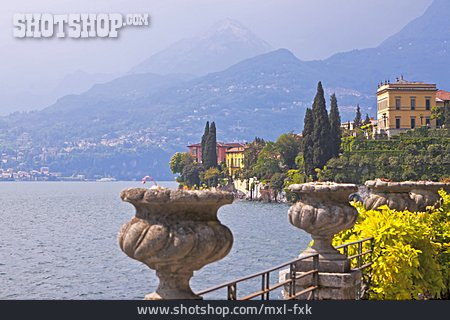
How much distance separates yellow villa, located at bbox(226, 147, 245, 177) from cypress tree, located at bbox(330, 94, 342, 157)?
1612 inches

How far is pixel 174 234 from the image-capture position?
5469 millimetres

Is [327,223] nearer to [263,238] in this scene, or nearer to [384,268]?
[384,268]

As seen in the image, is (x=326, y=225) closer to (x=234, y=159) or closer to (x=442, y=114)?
(x=442, y=114)

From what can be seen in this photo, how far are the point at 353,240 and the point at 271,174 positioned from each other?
107 m

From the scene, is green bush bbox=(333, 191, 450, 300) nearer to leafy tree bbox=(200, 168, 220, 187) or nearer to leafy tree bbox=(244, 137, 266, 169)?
leafy tree bbox=(200, 168, 220, 187)

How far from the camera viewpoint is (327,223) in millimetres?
8789

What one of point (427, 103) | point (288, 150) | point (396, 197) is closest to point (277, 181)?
point (288, 150)

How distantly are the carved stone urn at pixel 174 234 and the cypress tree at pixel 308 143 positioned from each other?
277ft

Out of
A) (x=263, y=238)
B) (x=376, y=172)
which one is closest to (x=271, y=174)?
(x=376, y=172)

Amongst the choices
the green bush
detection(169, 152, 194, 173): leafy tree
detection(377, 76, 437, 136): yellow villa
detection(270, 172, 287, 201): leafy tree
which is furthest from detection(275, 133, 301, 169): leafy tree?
the green bush

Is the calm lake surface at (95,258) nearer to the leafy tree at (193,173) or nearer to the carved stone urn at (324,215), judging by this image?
the carved stone urn at (324,215)

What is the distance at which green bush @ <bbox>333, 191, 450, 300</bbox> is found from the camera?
9891mm

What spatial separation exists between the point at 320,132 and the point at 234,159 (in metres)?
54.8

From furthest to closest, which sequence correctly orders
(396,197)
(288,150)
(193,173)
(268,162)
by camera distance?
(193,173)
(268,162)
(288,150)
(396,197)
